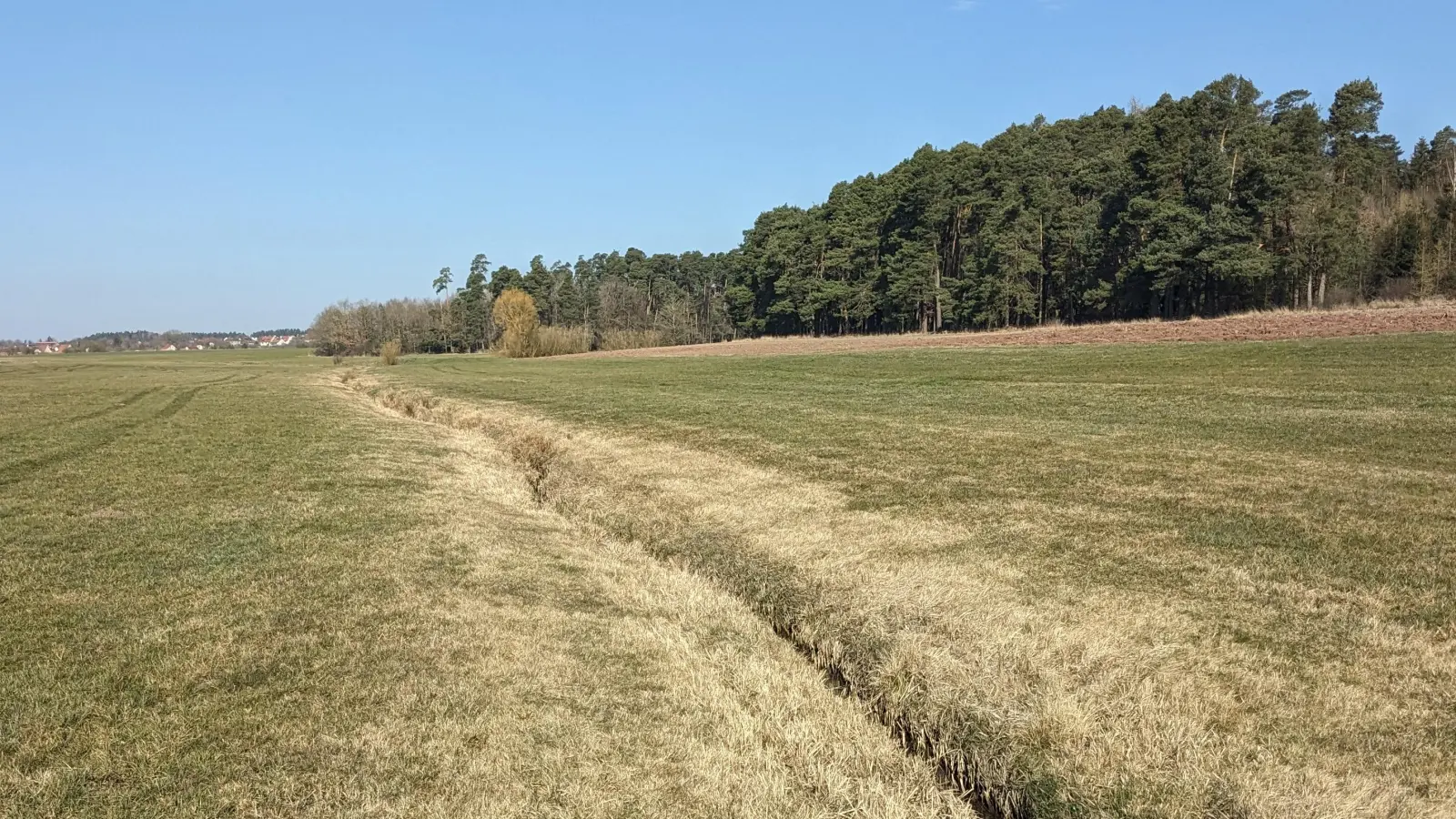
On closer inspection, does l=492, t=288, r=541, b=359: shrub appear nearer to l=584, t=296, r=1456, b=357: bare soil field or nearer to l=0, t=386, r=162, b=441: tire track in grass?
l=584, t=296, r=1456, b=357: bare soil field

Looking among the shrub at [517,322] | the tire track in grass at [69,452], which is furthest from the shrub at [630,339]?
the tire track in grass at [69,452]

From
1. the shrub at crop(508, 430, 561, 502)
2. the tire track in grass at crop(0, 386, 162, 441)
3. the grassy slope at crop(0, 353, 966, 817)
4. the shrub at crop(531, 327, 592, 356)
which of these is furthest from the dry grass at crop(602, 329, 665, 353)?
the grassy slope at crop(0, 353, 966, 817)

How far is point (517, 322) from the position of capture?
94875 millimetres

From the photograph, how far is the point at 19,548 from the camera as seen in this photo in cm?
909

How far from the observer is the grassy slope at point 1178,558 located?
4.86 m

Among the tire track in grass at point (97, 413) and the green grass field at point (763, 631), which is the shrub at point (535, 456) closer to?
the green grass field at point (763, 631)

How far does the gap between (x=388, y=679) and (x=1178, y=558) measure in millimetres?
7900

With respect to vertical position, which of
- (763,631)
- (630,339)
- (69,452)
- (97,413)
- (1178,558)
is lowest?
(763,631)

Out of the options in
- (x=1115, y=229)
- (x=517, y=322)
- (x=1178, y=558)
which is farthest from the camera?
(x=517, y=322)

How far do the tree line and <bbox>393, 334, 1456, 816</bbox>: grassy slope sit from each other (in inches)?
1423

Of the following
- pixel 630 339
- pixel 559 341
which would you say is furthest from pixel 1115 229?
pixel 559 341

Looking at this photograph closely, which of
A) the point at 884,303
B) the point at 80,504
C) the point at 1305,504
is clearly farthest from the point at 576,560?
the point at 884,303

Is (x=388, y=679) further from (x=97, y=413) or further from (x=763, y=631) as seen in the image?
(x=97, y=413)

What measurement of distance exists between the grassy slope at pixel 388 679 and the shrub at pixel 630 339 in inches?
3337
